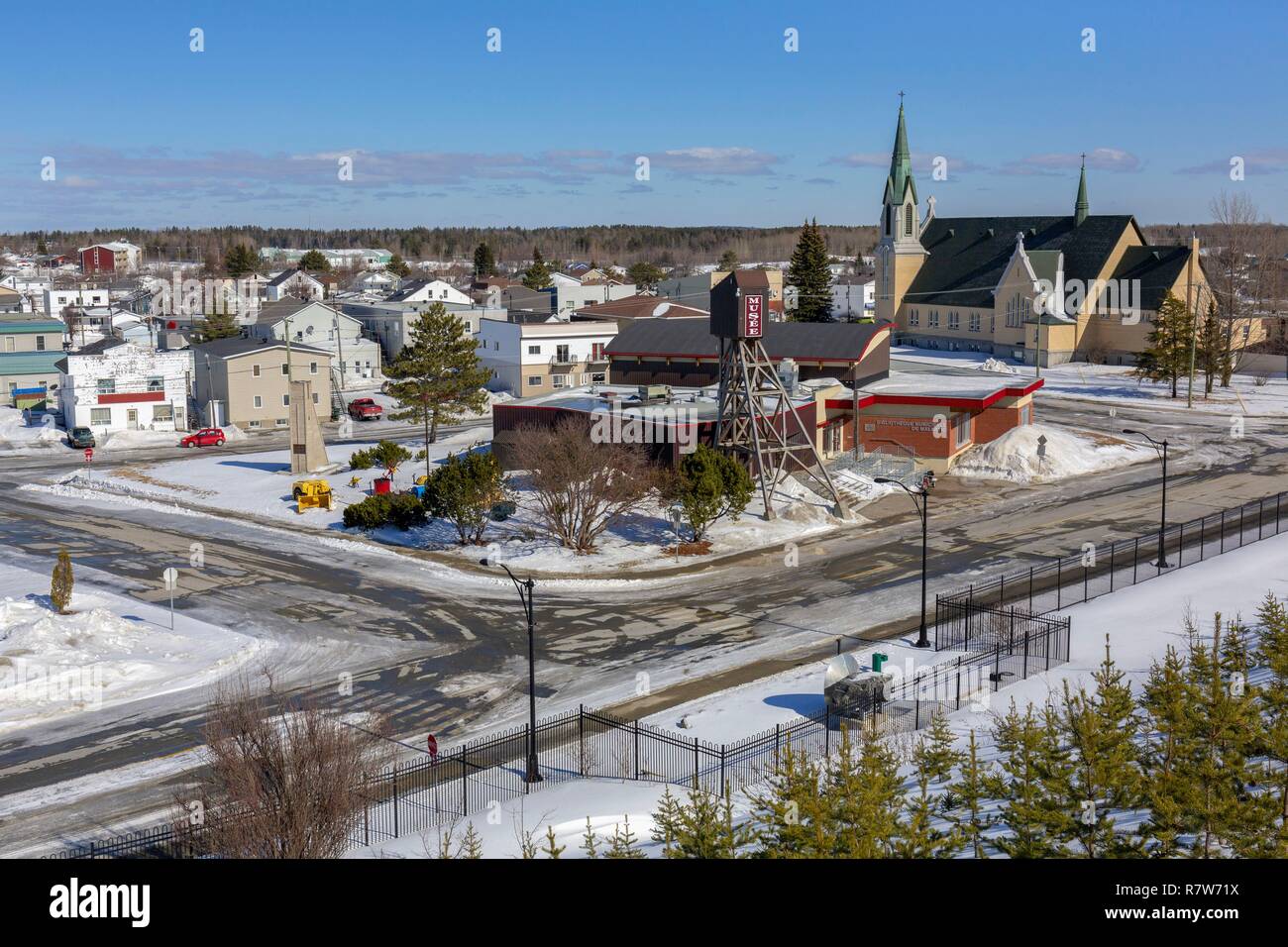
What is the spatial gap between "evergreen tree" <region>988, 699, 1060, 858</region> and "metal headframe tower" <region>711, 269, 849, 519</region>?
2843 cm

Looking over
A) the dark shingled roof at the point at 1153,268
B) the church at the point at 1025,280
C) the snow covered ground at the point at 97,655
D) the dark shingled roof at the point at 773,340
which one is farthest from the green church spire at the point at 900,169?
the snow covered ground at the point at 97,655

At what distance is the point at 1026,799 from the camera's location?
15.9 meters

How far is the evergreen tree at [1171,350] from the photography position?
243ft

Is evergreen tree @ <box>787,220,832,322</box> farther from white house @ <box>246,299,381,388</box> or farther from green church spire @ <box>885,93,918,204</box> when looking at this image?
white house @ <box>246,299,381,388</box>

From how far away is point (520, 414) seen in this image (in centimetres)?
5325

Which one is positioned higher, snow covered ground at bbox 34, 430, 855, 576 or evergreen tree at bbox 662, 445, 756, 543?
evergreen tree at bbox 662, 445, 756, 543

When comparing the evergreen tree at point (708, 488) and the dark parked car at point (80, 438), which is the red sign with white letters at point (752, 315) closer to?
the evergreen tree at point (708, 488)

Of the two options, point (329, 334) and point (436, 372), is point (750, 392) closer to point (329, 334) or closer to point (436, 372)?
point (436, 372)

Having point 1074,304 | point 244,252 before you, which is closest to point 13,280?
point 244,252

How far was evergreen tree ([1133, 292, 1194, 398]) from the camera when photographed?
243ft

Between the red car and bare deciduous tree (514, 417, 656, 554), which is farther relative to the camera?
the red car

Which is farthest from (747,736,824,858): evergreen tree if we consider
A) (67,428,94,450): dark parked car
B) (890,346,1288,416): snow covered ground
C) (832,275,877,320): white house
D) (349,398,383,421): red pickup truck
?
(832,275,877,320): white house

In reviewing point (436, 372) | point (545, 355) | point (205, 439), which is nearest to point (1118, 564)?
point (436, 372)

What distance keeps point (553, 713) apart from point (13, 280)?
170451 mm
